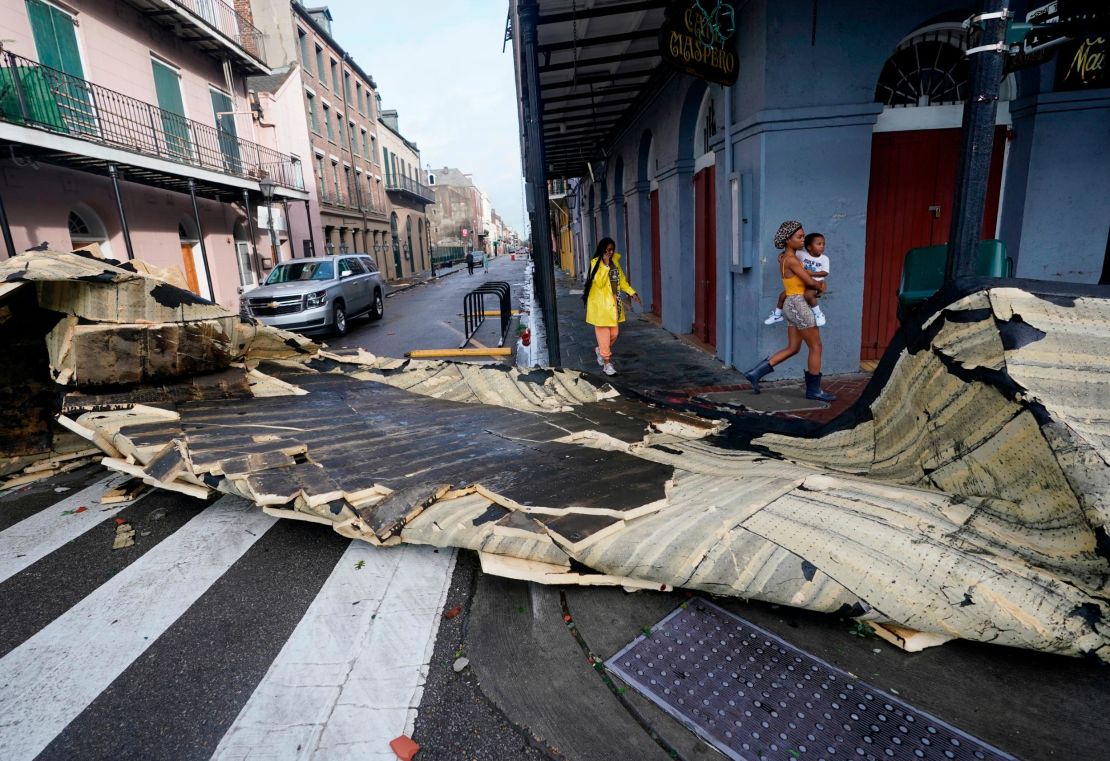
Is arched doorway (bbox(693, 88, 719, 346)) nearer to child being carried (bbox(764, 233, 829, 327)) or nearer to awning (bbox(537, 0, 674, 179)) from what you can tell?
awning (bbox(537, 0, 674, 179))

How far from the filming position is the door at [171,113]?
1563 cm

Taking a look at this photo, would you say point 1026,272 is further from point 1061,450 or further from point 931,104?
point 1061,450

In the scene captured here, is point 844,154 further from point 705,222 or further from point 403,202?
point 403,202

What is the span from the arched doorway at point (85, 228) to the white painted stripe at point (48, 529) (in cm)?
1166

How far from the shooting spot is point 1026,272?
677 centimetres

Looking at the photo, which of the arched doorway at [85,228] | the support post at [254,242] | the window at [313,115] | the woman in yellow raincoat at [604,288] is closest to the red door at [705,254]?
the woman in yellow raincoat at [604,288]

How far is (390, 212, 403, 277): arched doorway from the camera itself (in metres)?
41.0

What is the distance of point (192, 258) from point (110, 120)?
485 centimetres

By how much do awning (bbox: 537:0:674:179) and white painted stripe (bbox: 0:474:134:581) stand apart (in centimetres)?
729

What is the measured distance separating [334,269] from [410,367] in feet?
31.8

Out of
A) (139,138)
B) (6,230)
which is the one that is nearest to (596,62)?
(6,230)

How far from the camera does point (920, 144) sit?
22.5 feet

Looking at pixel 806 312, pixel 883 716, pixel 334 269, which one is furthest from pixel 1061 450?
pixel 334 269

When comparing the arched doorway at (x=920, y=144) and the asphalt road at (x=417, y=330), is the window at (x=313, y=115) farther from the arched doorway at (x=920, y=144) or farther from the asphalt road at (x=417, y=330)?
the arched doorway at (x=920, y=144)
